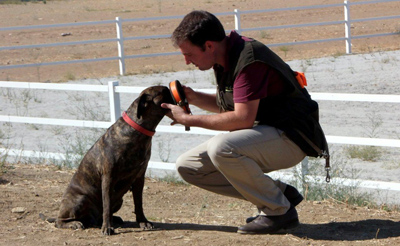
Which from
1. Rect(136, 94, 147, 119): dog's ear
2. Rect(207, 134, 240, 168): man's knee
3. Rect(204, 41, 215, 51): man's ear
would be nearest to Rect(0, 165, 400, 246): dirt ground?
Rect(207, 134, 240, 168): man's knee

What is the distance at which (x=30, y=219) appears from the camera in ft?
19.6

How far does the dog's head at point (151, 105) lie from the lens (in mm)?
5168

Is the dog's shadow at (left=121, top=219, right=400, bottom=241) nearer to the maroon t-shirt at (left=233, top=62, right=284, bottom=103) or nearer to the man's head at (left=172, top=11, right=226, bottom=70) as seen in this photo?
the maroon t-shirt at (left=233, top=62, right=284, bottom=103)

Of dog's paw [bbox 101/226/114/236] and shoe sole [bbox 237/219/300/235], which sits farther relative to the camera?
dog's paw [bbox 101/226/114/236]

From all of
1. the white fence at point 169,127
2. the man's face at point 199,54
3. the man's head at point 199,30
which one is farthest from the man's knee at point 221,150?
the white fence at point 169,127

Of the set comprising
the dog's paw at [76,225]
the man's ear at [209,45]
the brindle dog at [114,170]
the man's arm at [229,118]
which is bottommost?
the dog's paw at [76,225]

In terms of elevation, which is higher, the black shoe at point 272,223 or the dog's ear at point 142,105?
the dog's ear at point 142,105

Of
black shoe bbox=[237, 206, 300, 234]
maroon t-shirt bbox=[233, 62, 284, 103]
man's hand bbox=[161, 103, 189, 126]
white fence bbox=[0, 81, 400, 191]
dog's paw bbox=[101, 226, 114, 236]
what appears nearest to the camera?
maroon t-shirt bbox=[233, 62, 284, 103]

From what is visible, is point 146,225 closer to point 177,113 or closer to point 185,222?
point 185,222

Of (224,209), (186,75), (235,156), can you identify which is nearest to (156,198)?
(224,209)

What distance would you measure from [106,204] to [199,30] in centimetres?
155

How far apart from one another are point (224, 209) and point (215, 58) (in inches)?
77.2

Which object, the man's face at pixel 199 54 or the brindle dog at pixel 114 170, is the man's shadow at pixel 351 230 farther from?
the man's face at pixel 199 54

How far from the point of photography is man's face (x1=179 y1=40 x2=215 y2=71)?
15.5 feet
